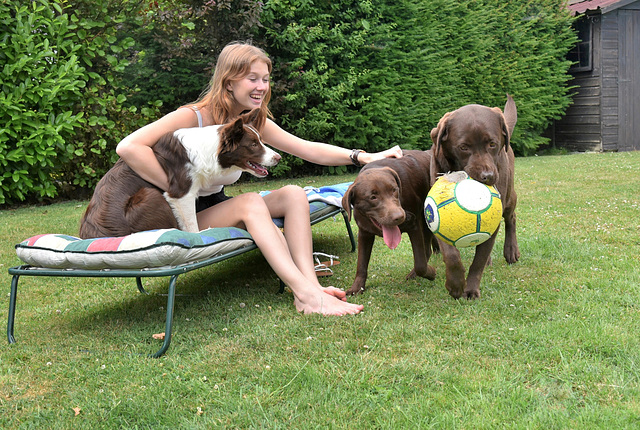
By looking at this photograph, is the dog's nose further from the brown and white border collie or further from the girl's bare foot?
the brown and white border collie

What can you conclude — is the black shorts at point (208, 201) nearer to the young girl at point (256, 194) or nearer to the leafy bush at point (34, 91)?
the young girl at point (256, 194)

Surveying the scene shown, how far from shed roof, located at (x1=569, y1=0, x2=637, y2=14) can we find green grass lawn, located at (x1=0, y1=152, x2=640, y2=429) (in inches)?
450

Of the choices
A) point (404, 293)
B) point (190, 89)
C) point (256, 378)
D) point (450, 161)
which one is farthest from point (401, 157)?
point (190, 89)

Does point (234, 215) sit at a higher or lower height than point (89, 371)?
higher

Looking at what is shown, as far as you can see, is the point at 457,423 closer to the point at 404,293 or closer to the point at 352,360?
the point at 352,360

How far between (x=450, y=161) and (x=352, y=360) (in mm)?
1342

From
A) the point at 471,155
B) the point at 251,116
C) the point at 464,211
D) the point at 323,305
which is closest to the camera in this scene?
the point at 464,211

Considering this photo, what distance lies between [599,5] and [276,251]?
13.7 meters

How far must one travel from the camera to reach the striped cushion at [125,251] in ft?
8.93

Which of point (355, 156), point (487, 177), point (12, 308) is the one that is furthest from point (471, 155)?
point (12, 308)

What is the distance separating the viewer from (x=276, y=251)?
3.24 meters

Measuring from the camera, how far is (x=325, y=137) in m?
10.2

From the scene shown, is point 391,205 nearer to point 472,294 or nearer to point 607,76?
point 472,294

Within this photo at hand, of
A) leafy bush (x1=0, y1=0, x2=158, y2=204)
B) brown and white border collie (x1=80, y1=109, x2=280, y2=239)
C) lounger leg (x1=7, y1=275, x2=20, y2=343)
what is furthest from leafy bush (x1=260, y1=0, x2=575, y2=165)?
lounger leg (x1=7, y1=275, x2=20, y2=343)
